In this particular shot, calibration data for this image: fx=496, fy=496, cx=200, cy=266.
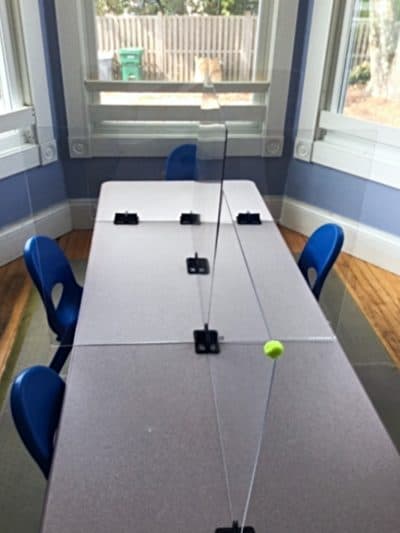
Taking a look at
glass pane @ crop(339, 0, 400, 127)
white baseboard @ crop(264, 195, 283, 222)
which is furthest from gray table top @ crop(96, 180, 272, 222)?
glass pane @ crop(339, 0, 400, 127)

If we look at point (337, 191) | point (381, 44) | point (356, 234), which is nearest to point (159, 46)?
point (381, 44)

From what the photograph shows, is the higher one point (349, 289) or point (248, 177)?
point (248, 177)

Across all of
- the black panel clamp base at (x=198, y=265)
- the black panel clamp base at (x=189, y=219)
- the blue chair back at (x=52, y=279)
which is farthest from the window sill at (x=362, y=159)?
the blue chair back at (x=52, y=279)

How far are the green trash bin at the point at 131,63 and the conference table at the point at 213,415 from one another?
1.93 meters

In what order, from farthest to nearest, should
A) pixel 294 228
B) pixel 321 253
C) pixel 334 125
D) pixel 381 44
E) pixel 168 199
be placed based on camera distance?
pixel 334 125
pixel 381 44
pixel 294 228
pixel 168 199
pixel 321 253

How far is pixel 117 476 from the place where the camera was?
1080mm

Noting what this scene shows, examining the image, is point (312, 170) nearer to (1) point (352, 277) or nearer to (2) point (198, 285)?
(1) point (352, 277)

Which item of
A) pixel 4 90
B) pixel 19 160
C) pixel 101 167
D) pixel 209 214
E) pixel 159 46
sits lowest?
pixel 101 167

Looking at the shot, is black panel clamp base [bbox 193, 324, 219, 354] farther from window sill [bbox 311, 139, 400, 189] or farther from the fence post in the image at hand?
the fence post

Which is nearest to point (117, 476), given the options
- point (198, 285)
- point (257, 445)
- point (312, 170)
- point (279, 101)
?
point (257, 445)

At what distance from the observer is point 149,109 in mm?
3381

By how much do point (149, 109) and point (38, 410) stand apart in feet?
8.54

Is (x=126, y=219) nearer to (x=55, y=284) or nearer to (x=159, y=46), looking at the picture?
(x=55, y=284)

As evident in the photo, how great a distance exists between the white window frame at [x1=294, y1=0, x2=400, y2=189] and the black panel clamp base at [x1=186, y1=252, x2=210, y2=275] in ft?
5.76
